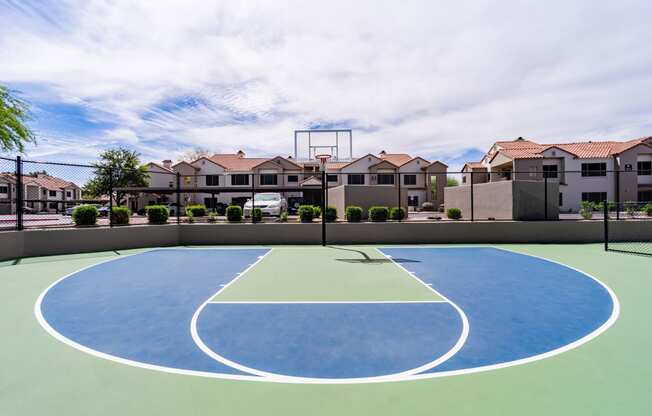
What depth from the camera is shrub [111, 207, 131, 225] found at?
1462cm

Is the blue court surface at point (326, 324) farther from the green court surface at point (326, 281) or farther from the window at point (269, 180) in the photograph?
the window at point (269, 180)

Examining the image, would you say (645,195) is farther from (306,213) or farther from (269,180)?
(269,180)

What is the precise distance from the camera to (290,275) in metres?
9.00

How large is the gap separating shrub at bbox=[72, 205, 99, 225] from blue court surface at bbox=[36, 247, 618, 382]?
5506 millimetres

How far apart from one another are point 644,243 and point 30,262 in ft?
79.9

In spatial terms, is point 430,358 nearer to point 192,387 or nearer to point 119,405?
point 192,387

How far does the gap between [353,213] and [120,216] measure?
10578mm

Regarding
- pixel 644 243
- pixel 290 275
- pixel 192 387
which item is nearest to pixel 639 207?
pixel 644 243

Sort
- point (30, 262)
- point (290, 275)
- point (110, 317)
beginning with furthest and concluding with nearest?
point (30, 262) → point (290, 275) → point (110, 317)

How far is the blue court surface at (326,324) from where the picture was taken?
4071mm

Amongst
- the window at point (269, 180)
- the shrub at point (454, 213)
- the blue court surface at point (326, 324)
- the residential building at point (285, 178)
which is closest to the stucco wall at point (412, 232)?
the shrub at point (454, 213)

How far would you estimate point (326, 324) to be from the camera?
534cm

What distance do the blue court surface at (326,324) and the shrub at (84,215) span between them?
551 cm

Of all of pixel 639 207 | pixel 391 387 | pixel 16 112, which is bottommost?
pixel 391 387
